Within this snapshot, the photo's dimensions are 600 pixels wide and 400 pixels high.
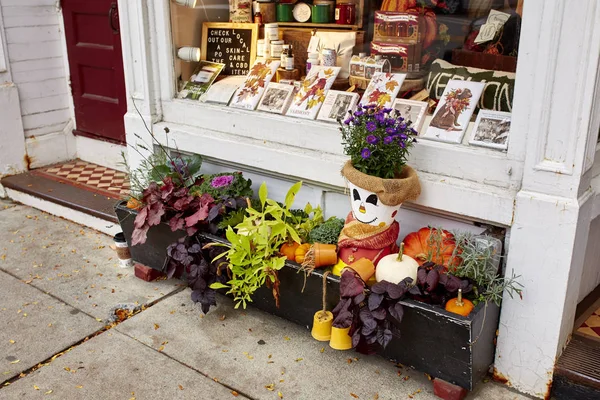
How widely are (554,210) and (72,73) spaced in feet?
15.7

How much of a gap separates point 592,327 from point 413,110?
4.93 feet

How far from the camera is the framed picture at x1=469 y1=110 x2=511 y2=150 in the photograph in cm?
304

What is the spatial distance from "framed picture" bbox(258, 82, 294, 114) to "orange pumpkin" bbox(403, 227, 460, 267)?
125cm

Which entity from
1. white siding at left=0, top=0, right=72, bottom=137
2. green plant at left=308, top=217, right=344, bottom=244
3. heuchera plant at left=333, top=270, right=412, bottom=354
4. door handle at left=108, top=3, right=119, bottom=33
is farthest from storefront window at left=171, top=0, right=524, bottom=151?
white siding at left=0, top=0, right=72, bottom=137

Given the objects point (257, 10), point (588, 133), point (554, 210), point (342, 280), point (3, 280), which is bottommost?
point (3, 280)

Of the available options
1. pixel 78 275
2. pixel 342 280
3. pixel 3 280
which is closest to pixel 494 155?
pixel 342 280

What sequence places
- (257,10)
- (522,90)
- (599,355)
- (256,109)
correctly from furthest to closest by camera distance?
(257,10) < (256,109) < (599,355) < (522,90)

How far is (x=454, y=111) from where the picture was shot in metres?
3.27

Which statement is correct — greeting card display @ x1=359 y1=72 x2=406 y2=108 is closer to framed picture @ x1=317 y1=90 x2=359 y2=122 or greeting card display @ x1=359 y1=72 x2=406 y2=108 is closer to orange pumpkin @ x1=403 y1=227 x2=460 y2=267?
framed picture @ x1=317 y1=90 x2=359 y2=122

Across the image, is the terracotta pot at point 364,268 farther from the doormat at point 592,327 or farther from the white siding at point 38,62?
the white siding at point 38,62

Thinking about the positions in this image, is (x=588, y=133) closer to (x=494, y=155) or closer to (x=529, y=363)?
(x=494, y=155)

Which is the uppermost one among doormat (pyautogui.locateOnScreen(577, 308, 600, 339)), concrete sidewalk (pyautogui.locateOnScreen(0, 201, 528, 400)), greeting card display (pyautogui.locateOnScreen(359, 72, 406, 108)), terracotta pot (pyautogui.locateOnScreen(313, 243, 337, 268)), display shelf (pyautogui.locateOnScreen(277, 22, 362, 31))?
display shelf (pyautogui.locateOnScreen(277, 22, 362, 31))

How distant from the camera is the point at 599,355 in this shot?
302 centimetres

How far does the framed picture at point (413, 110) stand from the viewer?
3.37 meters
